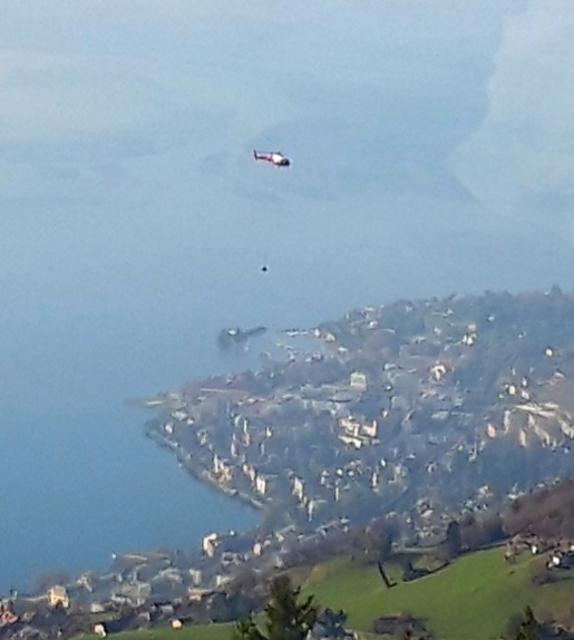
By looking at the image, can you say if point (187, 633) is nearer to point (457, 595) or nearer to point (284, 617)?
point (457, 595)

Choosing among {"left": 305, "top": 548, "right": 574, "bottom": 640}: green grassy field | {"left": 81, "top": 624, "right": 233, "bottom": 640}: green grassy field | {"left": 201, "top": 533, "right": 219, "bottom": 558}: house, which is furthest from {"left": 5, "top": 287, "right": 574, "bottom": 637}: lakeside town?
{"left": 305, "top": 548, "right": 574, "bottom": 640}: green grassy field

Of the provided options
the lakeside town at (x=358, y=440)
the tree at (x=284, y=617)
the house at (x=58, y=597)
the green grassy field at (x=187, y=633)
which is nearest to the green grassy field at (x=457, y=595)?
the lakeside town at (x=358, y=440)

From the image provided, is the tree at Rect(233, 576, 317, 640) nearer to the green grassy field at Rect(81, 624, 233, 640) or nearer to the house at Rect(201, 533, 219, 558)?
the green grassy field at Rect(81, 624, 233, 640)

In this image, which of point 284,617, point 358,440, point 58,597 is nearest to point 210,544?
point 58,597

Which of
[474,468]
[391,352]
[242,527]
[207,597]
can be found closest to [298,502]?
[242,527]

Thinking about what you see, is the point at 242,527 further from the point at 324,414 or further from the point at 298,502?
the point at 324,414

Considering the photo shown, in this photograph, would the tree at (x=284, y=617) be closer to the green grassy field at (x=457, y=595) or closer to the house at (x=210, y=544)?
the green grassy field at (x=457, y=595)
